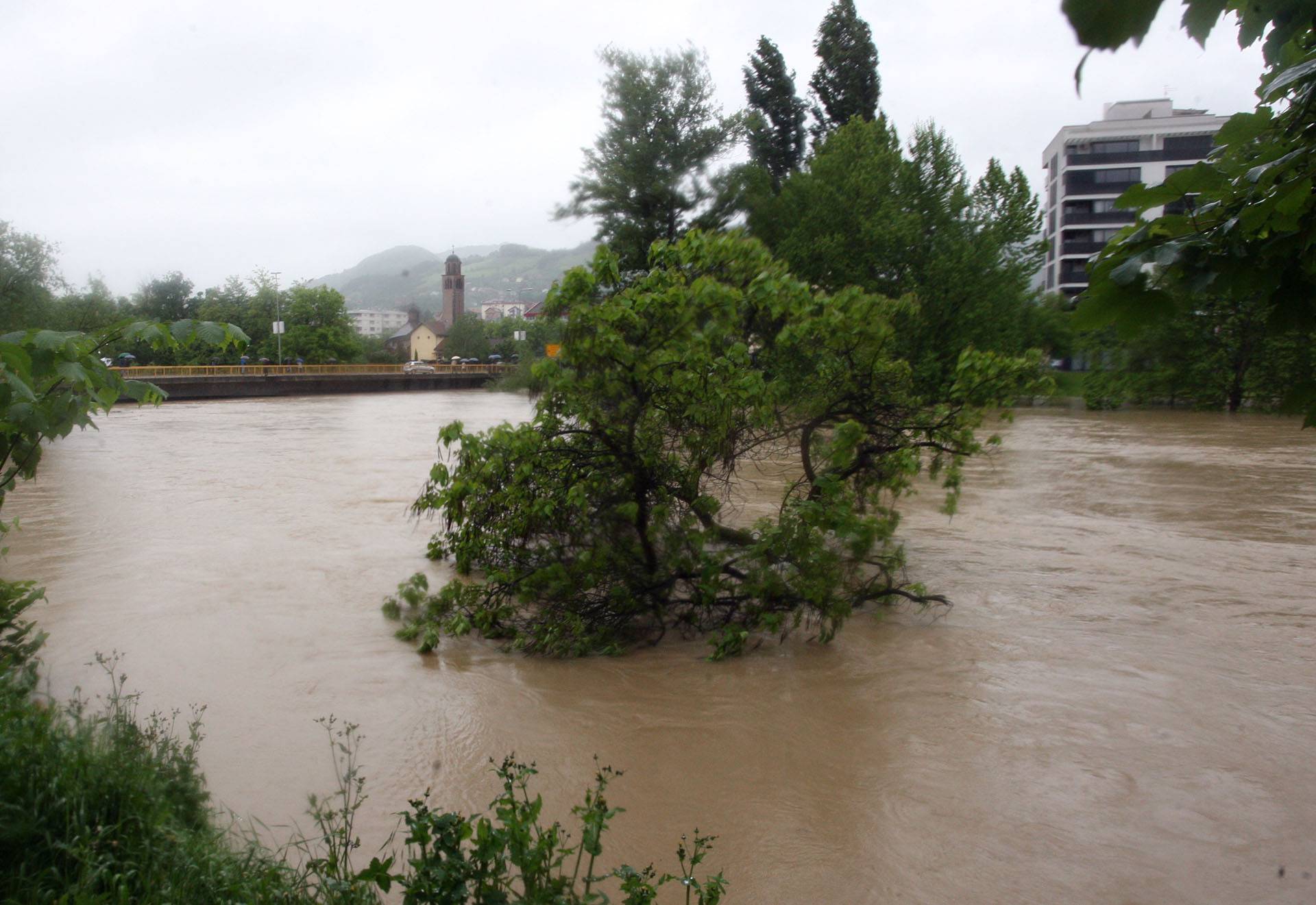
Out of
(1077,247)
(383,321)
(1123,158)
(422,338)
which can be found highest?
(1123,158)

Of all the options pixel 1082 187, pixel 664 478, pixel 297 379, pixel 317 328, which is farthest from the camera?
pixel 1082 187

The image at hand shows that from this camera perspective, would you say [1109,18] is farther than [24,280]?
No

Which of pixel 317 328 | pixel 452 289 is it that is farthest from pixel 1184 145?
pixel 452 289

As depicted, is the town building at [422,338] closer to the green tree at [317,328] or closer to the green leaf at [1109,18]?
the green tree at [317,328]

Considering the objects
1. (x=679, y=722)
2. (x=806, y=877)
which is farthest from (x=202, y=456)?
(x=806, y=877)

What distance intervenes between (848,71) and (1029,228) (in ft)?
31.1

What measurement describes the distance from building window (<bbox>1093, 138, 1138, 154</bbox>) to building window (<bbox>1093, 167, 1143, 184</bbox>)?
148cm

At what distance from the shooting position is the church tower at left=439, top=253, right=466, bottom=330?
422 feet

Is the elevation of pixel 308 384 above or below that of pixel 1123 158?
below

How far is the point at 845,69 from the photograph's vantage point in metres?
40.0

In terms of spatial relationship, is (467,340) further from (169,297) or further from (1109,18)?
(1109,18)

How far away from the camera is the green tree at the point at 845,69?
39531 mm

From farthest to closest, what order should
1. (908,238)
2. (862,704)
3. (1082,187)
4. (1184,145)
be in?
Result: (1082,187) < (1184,145) < (908,238) < (862,704)

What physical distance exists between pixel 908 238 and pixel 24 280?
26770 millimetres
